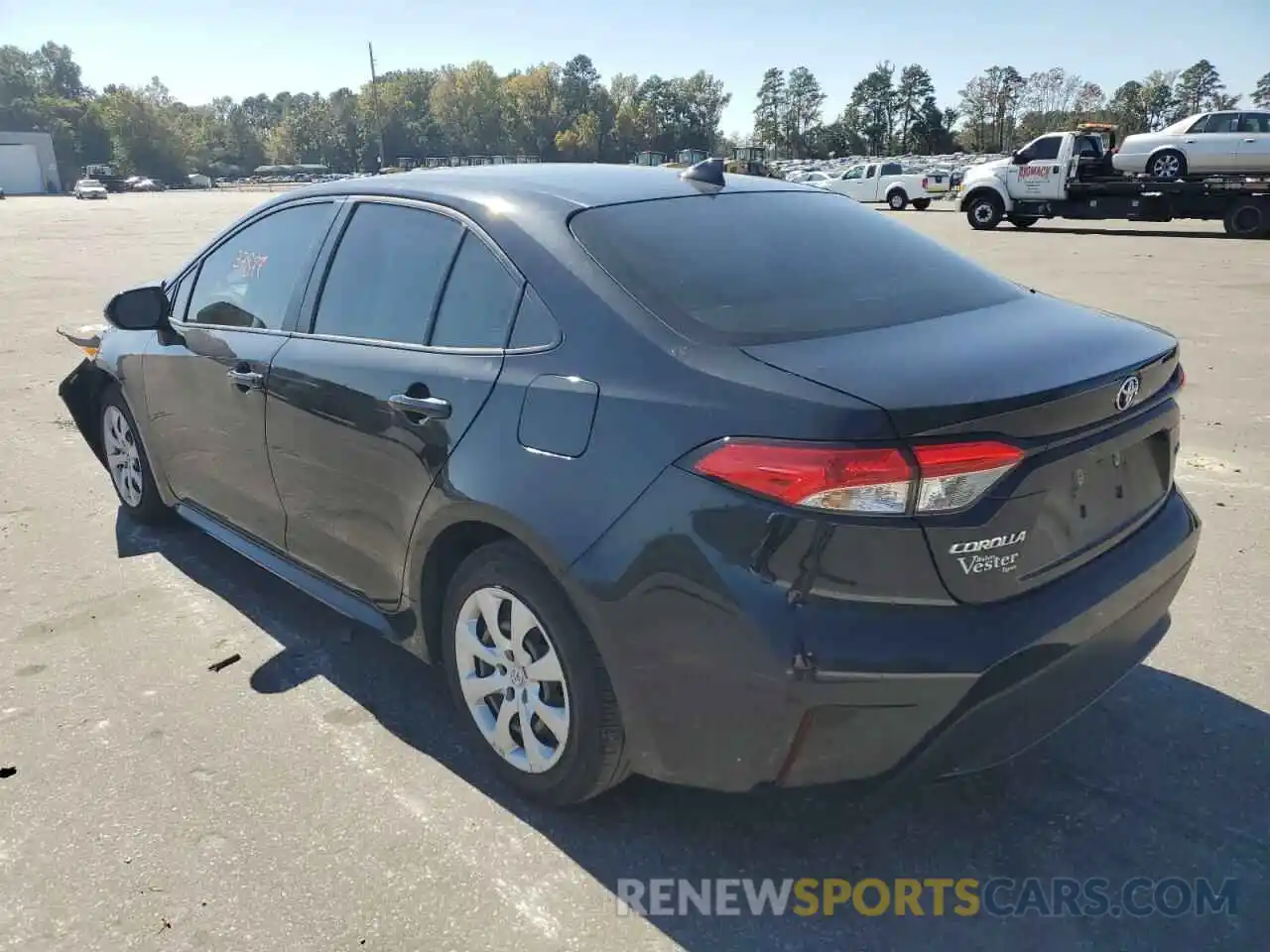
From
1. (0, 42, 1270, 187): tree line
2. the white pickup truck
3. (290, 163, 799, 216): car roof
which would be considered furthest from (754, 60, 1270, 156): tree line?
(290, 163, 799, 216): car roof

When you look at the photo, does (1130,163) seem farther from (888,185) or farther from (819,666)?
(819,666)

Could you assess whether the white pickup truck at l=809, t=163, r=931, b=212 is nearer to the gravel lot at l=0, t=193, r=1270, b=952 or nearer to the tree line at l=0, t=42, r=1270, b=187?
the gravel lot at l=0, t=193, r=1270, b=952

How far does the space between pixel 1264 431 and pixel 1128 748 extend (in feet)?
14.1

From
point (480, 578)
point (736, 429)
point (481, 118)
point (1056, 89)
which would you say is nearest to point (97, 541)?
point (480, 578)

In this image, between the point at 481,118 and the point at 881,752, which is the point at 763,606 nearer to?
the point at 881,752

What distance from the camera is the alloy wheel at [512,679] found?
2.53 metres

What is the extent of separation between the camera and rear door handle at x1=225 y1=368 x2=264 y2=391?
3484 mm

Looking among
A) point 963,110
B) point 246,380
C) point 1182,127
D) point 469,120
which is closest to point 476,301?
point 246,380

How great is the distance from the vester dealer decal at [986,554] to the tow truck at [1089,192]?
22699mm

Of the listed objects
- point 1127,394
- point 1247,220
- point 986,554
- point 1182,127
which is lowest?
point 1247,220

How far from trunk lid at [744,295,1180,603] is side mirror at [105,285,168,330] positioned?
293 cm

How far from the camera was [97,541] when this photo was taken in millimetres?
4781

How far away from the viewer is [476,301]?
278 centimetres
